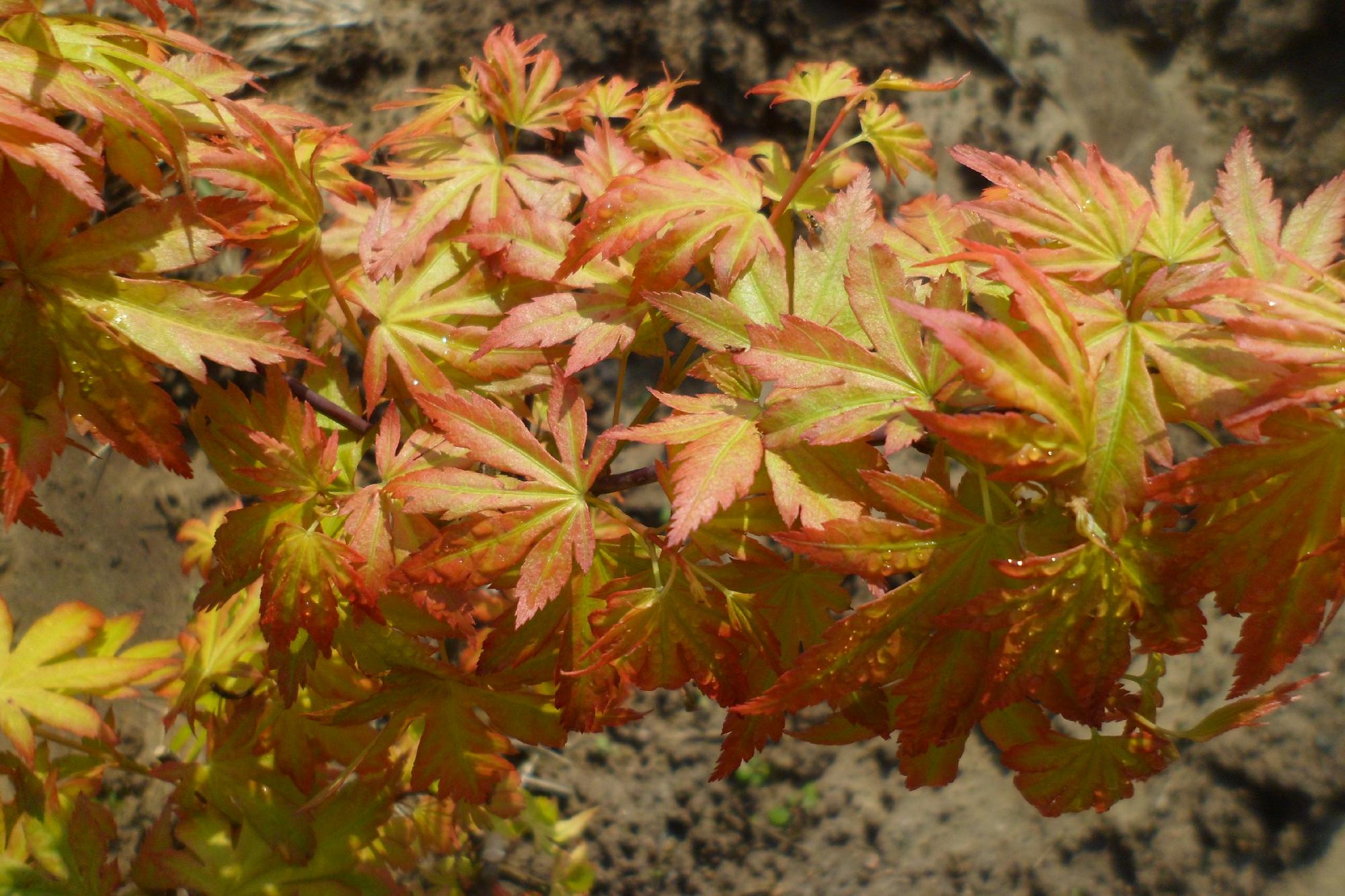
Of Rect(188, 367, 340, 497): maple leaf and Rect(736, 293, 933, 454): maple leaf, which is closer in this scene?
Rect(736, 293, 933, 454): maple leaf

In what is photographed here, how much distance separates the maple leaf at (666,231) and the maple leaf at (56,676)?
1171 mm

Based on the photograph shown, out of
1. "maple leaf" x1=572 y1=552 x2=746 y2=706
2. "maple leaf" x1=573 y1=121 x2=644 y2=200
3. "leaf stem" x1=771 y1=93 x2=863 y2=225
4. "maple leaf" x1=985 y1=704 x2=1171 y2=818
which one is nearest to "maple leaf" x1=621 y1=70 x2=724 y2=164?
"maple leaf" x1=573 y1=121 x2=644 y2=200

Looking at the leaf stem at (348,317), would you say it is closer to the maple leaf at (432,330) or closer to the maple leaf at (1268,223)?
the maple leaf at (432,330)

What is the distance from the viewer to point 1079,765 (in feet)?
3.86

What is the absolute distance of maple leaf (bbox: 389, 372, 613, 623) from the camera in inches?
40.7

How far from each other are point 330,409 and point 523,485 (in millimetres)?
442

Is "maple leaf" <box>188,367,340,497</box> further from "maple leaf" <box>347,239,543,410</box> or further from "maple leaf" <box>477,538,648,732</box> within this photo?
"maple leaf" <box>477,538,648,732</box>

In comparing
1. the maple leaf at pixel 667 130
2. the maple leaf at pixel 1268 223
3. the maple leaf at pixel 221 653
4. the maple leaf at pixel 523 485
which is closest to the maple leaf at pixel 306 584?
the maple leaf at pixel 523 485

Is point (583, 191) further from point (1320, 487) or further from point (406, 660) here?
point (1320, 487)

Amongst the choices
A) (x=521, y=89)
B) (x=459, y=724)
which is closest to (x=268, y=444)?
(x=459, y=724)

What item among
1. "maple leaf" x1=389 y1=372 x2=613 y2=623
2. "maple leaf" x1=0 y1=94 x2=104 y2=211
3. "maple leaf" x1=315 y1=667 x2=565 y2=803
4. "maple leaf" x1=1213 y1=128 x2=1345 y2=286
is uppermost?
"maple leaf" x1=1213 y1=128 x2=1345 y2=286

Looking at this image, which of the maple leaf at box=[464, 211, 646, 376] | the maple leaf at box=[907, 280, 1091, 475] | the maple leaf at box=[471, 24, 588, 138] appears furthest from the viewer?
the maple leaf at box=[471, 24, 588, 138]

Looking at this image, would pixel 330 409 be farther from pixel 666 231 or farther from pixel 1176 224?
pixel 1176 224

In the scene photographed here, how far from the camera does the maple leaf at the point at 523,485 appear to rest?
3.39ft
